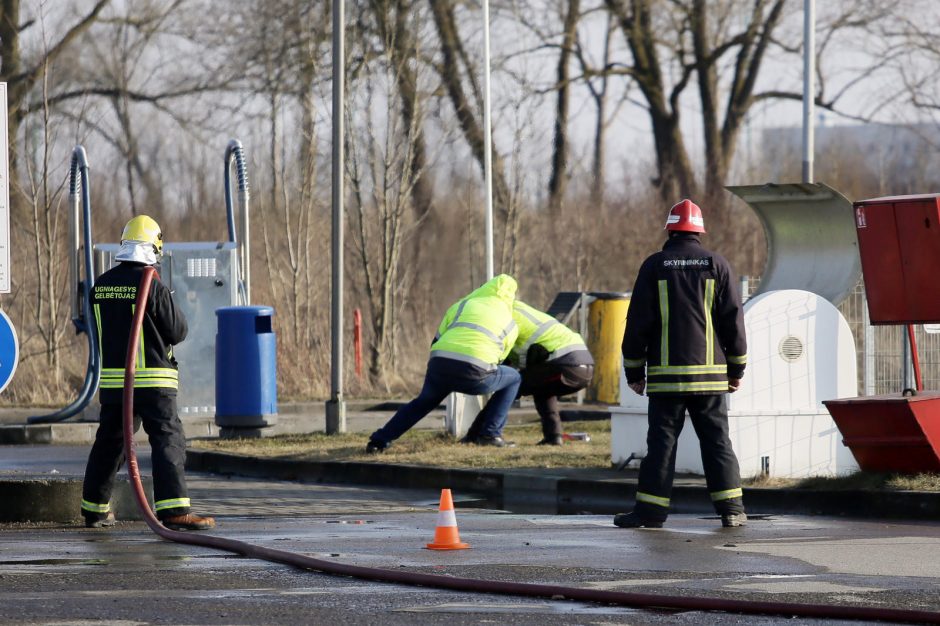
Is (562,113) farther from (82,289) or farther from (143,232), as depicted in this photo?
(143,232)

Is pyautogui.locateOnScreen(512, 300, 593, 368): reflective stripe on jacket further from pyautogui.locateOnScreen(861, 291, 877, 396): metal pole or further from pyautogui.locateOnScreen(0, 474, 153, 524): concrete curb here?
pyautogui.locateOnScreen(0, 474, 153, 524): concrete curb

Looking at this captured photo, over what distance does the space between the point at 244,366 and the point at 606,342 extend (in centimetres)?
665

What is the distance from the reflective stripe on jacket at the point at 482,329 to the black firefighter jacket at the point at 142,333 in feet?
14.6

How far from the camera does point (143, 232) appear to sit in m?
9.45

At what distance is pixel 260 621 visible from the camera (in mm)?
5906

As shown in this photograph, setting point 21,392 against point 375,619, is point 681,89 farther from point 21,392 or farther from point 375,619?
point 375,619

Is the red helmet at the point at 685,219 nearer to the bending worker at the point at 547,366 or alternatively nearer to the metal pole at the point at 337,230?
the bending worker at the point at 547,366

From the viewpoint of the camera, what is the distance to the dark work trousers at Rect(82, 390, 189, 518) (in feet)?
30.3

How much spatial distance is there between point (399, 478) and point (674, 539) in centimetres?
436

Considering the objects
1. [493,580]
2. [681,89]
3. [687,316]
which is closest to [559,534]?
[687,316]

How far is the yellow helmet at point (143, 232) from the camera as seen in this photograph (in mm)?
9422

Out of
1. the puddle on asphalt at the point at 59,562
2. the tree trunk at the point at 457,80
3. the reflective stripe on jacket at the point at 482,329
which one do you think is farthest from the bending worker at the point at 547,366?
the tree trunk at the point at 457,80

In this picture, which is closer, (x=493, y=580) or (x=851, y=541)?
(x=493, y=580)

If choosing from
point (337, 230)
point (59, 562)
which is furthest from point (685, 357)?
point (337, 230)
